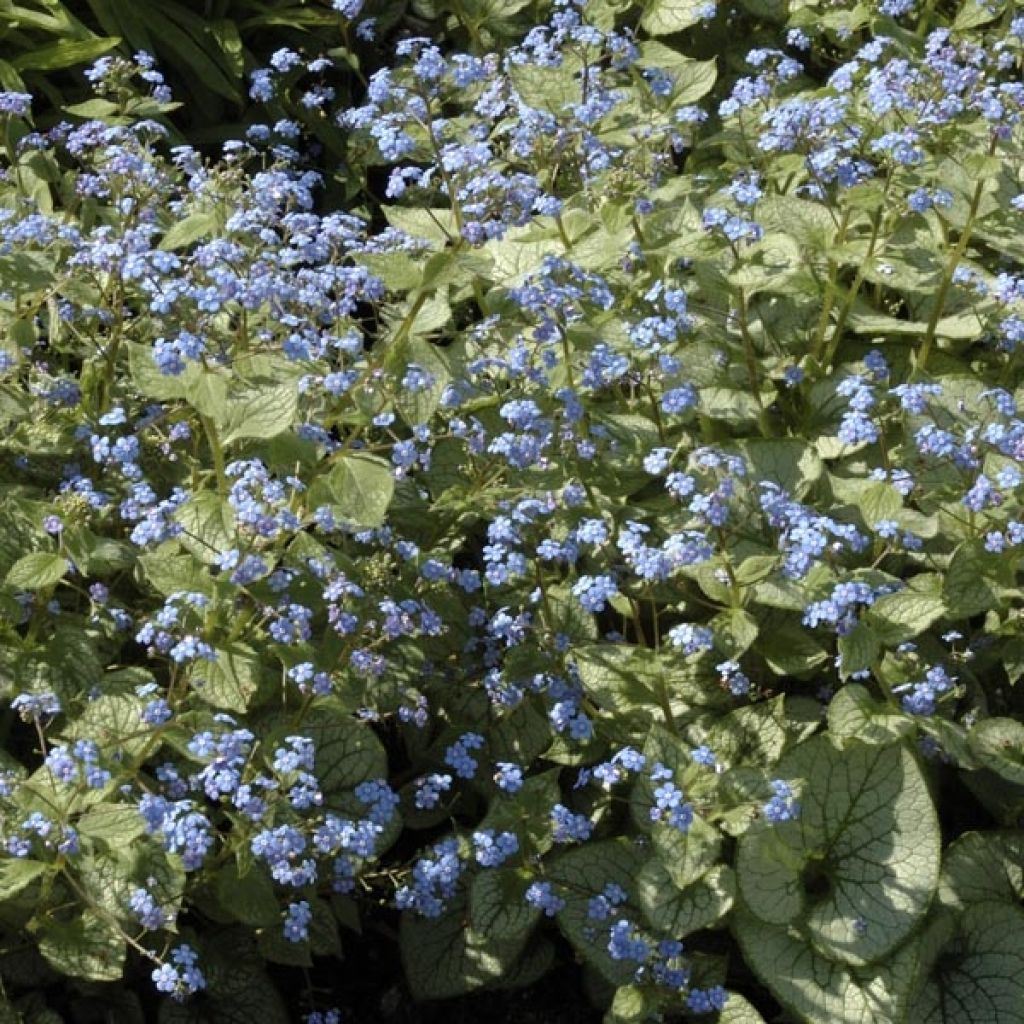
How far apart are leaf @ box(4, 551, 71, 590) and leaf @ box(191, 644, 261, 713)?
1.25ft

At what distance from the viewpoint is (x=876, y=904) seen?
150 inches

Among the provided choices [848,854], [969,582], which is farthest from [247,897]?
[969,582]

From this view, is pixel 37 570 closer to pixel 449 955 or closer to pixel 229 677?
pixel 229 677

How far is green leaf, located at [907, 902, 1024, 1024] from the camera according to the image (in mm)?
3914

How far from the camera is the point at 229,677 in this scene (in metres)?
3.63

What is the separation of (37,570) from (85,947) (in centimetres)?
82

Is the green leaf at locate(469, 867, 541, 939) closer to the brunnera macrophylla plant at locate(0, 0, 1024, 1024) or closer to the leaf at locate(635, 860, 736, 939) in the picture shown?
the brunnera macrophylla plant at locate(0, 0, 1024, 1024)

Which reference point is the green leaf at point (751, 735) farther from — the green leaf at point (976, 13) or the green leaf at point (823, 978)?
the green leaf at point (976, 13)

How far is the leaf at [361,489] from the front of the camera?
3646mm

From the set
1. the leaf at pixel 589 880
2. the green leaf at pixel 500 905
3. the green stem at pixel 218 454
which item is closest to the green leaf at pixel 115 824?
the green stem at pixel 218 454

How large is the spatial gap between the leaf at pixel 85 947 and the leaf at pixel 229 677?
1.81ft

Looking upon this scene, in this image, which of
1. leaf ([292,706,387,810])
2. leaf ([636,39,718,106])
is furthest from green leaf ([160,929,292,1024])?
leaf ([636,39,718,106])

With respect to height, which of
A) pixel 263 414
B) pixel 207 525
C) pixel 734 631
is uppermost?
pixel 263 414

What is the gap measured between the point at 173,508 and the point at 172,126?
271 cm
